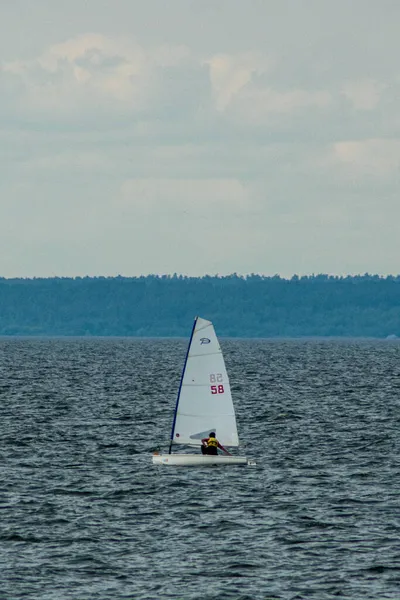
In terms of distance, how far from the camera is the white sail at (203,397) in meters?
50.1

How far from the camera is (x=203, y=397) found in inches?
1983

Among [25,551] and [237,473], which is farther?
[237,473]

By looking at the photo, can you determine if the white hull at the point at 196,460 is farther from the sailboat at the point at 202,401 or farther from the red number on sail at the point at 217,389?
the red number on sail at the point at 217,389

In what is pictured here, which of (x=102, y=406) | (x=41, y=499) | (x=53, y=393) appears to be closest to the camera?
(x=41, y=499)

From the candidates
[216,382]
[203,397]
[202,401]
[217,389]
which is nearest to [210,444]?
[202,401]

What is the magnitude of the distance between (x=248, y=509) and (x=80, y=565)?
9484mm

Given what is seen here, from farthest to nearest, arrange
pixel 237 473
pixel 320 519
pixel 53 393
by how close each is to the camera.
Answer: pixel 53 393, pixel 237 473, pixel 320 519

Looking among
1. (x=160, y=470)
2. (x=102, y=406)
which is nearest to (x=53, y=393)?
(x=102, y=406)

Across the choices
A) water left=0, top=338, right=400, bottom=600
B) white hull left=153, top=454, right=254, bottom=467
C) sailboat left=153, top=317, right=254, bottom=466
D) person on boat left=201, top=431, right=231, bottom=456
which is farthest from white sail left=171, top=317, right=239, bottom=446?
water left=0, top=338, right=400, bottom=600

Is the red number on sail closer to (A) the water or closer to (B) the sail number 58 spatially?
(B) the sail number 58

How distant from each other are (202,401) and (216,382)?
3.24ft

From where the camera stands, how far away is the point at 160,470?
50.0 m

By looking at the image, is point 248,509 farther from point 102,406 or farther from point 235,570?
point 102,406

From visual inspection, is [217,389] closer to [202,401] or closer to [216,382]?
[216,382]
